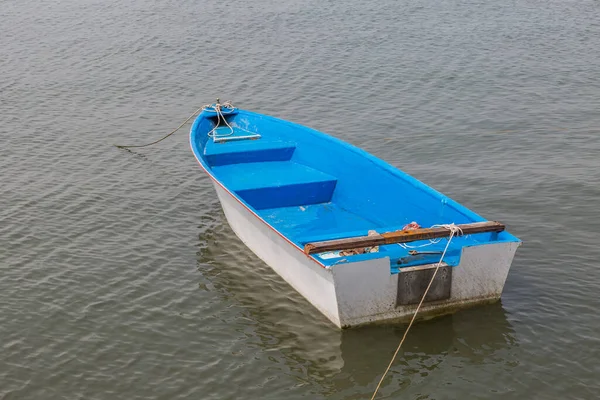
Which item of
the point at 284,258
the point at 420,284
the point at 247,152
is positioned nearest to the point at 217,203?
the point at 247,152

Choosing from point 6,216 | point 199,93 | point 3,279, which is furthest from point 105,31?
point 3,279

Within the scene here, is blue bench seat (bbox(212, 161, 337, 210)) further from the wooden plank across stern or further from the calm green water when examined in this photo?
the wooden plank across stern

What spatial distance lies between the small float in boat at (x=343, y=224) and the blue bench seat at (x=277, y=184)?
2 centimetres

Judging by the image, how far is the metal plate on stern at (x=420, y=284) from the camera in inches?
357

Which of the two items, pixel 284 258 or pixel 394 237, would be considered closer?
Result: pixel 394 237

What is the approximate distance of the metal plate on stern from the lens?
906 centimetres

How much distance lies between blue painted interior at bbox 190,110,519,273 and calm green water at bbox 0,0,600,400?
0.86 metres

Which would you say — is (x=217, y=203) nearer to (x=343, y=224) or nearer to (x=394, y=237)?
(x=343, y=224)

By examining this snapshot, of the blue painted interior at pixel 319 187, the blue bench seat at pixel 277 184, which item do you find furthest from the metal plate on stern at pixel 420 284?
the blue bench seat at pixel 277 184

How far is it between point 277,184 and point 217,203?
182cm

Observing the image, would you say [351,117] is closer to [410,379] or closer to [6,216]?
[6,216]

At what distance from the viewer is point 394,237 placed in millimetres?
9109

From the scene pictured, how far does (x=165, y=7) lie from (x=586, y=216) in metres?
19.7

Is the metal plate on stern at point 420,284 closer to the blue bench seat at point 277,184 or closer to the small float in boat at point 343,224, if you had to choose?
the small float in boat at point 343,224
